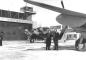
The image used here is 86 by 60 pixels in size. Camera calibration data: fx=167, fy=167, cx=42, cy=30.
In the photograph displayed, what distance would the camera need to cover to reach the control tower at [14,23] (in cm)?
5191

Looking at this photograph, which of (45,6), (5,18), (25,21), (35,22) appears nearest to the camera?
(45,6)

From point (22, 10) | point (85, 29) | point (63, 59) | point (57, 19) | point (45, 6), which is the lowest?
point (63, 59)

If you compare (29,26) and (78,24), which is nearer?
(78,24)

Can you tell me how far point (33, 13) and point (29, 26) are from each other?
19.7ft

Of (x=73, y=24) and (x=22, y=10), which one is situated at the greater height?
(x=22, y=10)

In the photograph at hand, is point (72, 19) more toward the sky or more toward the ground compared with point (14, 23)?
more toward the ground

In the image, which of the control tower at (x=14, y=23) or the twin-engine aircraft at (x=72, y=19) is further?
the control tower at (x=14, y=23)

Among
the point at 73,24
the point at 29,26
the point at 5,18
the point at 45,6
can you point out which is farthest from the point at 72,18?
the point at 29,26

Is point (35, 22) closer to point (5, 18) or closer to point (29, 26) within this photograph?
point (29, 26)

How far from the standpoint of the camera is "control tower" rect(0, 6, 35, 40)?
51906mm

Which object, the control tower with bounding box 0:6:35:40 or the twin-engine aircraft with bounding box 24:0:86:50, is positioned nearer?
the twin-engine aircraft with bounding box 24:0:86:50

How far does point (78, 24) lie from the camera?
48.6ft

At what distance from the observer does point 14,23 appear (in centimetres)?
5391

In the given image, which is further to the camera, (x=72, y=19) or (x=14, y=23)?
(x=14, y=23)
